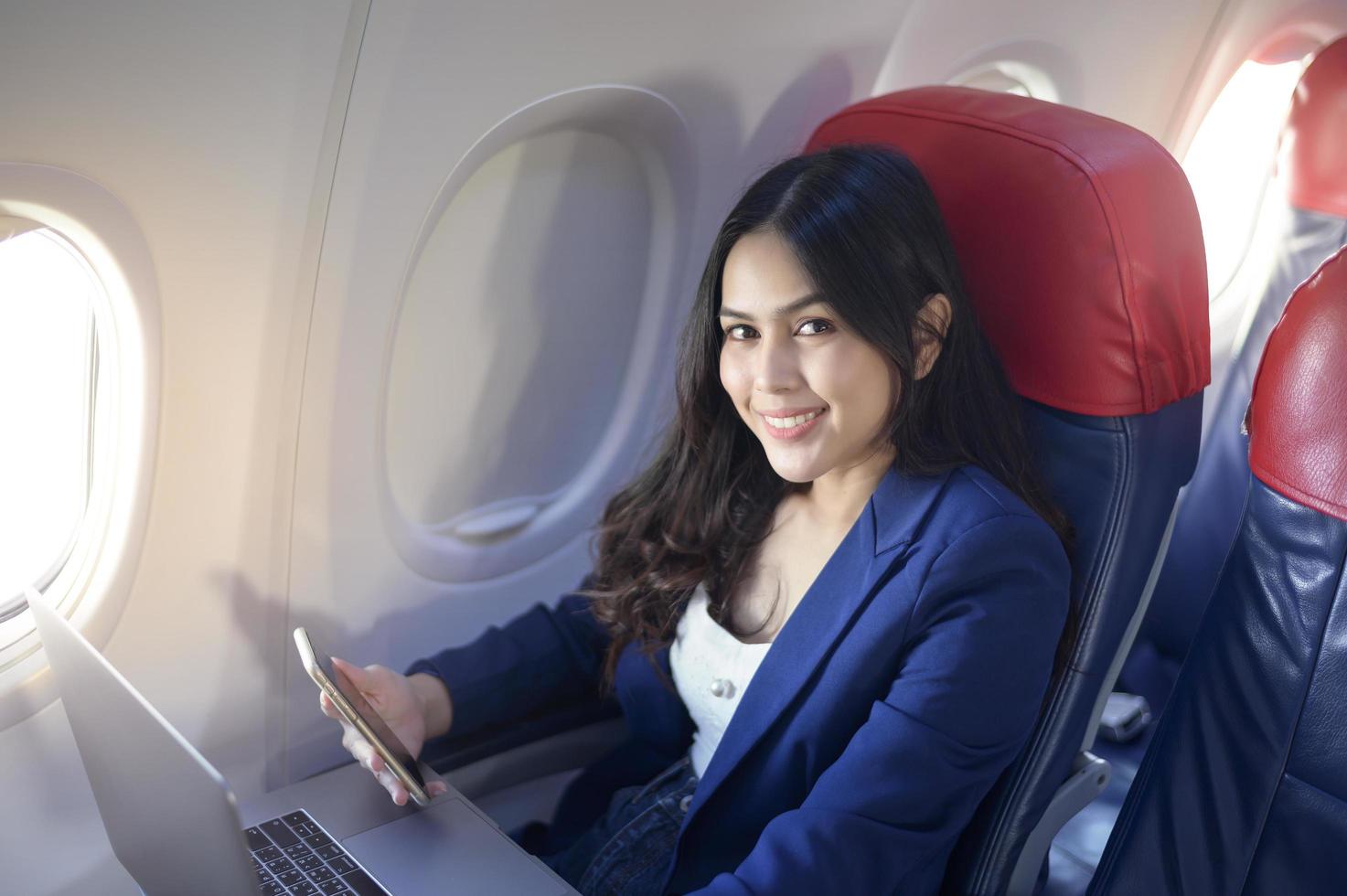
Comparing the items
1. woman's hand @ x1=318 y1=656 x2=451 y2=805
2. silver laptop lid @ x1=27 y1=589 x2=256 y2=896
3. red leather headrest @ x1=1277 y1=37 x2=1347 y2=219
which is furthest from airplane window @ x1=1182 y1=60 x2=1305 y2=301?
silver laptop lid @ x1=27 y1=589 x2=256 y2=896

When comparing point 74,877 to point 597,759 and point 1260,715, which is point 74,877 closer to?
point 597,759

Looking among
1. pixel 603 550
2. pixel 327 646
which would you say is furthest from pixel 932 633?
pixel 327 646

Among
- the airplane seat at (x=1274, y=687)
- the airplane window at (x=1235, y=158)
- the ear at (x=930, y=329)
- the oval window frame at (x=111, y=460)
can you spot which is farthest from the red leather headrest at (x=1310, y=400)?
the airplane window at (x=1235, y=158)

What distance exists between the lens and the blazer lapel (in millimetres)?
1312

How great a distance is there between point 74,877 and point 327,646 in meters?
0.41

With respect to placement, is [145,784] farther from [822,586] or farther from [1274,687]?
[1274,687]

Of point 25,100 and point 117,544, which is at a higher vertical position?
point 25,100

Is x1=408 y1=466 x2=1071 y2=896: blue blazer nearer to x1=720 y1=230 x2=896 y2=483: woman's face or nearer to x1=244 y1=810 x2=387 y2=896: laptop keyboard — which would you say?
x1=720 y1=230 x2=896 y2=483: woman's face

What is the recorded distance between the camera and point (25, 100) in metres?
1.05

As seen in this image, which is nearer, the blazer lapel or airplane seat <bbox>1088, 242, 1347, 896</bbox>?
airplane seat <bbox>1088, 242, 1347, 896</bbox>

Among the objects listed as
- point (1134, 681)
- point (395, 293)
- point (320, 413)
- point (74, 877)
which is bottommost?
point (1134, 681)

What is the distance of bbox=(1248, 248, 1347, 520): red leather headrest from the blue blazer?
250mm

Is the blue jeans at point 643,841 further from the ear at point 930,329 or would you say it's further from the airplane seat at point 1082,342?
the ear at point 930,329

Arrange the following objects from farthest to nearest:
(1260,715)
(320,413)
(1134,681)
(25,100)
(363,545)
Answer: (1134,681) < (363,545) < (320,413) < (1260,715) < (25,100)
